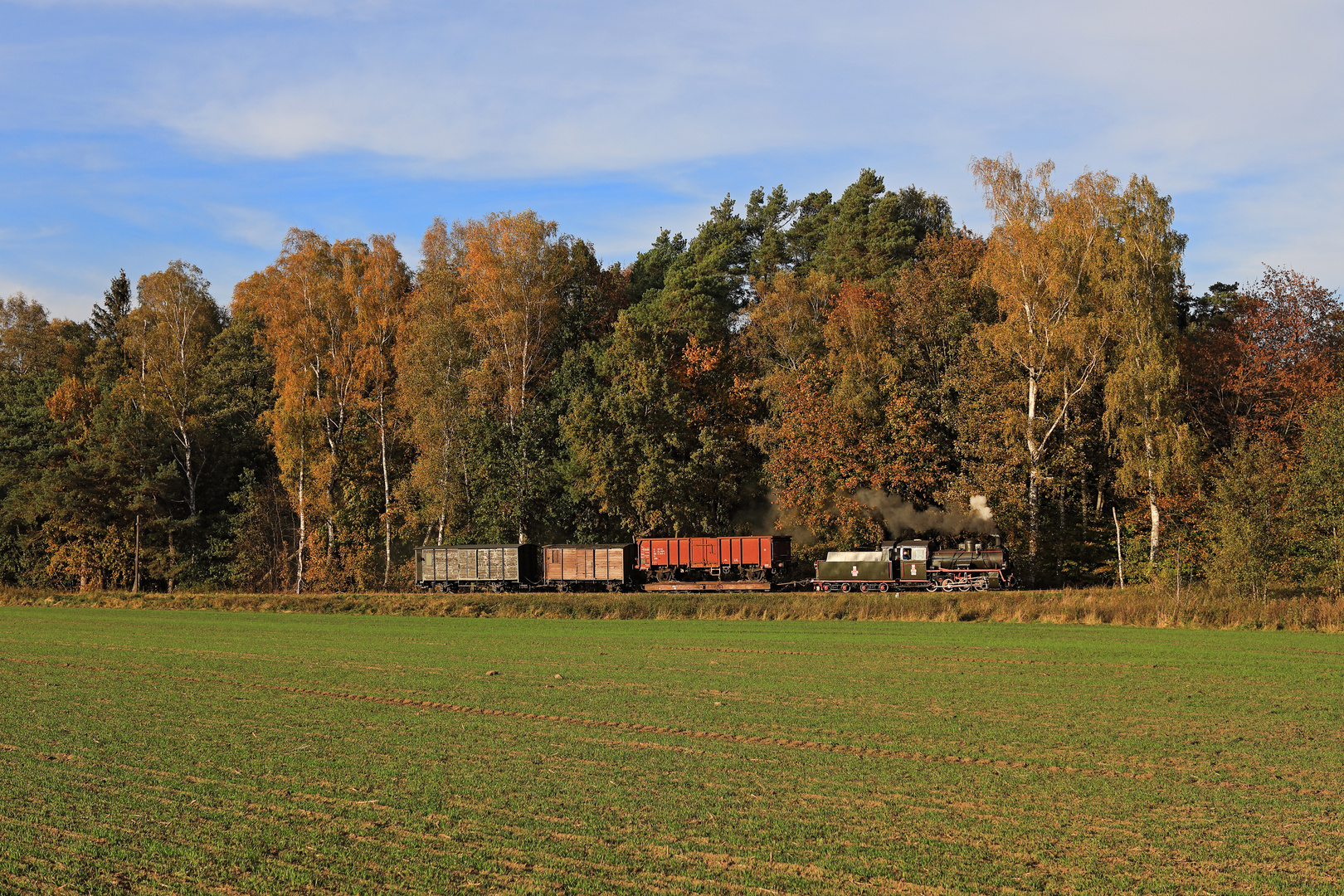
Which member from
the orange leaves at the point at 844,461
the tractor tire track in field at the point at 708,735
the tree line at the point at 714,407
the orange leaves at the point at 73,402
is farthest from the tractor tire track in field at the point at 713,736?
the orange leaves at the point at 73,402

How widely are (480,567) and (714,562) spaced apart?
1358 centimetres

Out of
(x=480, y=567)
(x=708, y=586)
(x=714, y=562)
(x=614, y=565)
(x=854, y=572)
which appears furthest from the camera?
(x=480, y=567)

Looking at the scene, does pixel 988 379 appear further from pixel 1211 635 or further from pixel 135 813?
pixel 135 813

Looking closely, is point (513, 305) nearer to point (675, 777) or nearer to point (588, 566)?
point (588, 566)

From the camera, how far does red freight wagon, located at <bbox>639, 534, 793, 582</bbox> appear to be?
55562mm

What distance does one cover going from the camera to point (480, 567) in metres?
58.7

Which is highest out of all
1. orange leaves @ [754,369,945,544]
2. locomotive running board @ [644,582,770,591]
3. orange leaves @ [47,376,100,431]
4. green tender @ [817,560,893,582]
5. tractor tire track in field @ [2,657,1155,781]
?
orange leaves @ [47,376,100,431]

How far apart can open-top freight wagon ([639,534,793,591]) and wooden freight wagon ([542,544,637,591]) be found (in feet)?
4.19

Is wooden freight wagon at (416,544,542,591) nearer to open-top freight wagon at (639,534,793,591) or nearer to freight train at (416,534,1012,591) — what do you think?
freight train at (416,534,1012,591)

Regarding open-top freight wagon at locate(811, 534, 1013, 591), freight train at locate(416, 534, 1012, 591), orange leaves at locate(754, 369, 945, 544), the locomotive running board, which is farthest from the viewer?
the locomotive running board

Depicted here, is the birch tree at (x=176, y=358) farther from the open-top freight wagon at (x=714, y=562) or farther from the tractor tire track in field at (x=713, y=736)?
the tractor tire track in field at (x=713, y=736)

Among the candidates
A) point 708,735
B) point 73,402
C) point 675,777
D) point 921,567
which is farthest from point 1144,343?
point 73,402

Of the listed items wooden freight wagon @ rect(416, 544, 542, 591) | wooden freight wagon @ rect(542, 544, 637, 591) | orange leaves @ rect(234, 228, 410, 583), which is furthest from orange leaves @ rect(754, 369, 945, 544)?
orange leaves @ rect(234, 228, 410, 583)

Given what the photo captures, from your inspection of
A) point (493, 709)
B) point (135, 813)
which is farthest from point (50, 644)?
point (135, 813)
